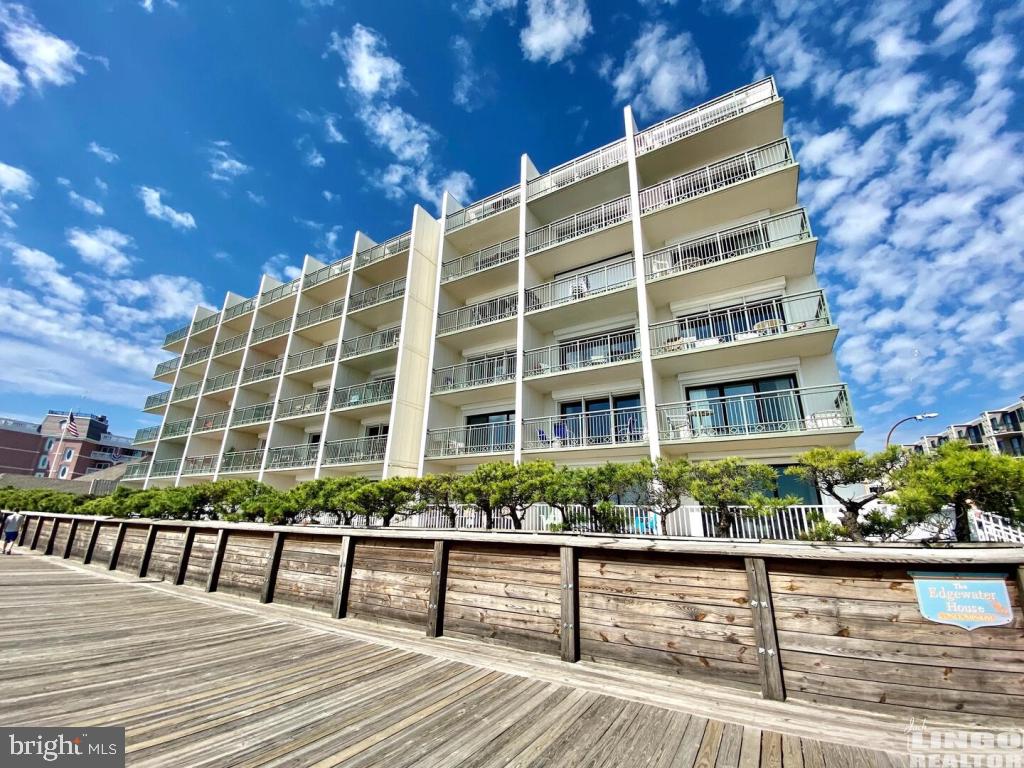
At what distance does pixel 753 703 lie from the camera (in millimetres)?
2988

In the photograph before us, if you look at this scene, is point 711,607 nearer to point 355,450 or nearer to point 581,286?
point 581,286

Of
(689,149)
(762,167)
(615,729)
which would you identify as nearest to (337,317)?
(689,149)

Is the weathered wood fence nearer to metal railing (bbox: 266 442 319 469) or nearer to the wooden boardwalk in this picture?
the wooden boardwalk

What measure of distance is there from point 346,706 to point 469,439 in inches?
427

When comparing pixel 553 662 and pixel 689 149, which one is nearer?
pixel 553 662

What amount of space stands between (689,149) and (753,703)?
14536mm

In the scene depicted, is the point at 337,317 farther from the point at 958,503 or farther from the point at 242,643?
the point at 958,503

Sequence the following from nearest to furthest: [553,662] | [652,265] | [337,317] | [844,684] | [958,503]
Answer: [844,684] → [553,662] → [958,503] → [652,265] → [337,317]

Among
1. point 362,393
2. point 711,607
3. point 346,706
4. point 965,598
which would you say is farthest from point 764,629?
point 362,393

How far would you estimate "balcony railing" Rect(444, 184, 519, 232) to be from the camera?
1575 centimetres

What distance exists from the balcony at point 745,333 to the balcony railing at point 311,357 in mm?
14752

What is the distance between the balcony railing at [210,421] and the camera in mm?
22123

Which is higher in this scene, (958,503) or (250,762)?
(958,503)

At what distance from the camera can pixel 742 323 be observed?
10898 millimetres
